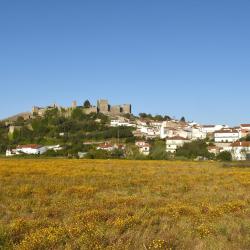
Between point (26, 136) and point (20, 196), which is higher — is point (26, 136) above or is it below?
above

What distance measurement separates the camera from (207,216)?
12.0 metres

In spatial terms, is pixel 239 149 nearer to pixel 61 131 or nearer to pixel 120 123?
pixel 61 131

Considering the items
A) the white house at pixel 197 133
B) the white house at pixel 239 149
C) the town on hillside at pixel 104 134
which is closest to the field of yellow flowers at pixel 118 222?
the town on hillside at pixel 104 134

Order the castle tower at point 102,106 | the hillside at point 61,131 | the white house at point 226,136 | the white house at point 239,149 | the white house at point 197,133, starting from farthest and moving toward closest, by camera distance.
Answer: the castle tower at point 102,106, the white house at point 197,133, the white house at point 226,136, the hillside at point 61,131, the white house at point 239,149

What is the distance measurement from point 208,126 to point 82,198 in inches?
6602

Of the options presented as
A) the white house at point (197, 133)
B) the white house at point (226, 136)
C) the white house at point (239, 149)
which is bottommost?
the white house at point (239, 149)

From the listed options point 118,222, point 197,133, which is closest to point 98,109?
point 197,133

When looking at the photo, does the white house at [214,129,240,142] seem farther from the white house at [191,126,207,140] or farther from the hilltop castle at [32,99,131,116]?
the hilltop castle at [32,99,131,116]

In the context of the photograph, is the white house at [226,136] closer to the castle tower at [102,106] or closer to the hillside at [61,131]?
the hillside at [61,131]

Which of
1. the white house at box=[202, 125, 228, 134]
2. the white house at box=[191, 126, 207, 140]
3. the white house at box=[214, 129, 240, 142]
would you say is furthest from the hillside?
the white house at box=[202, 125, 228, 134]

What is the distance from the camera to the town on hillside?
111312mm

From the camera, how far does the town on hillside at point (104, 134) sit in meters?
111

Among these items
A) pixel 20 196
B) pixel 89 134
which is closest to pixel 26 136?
pixel 89 134

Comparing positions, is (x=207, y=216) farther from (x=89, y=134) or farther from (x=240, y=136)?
(x=240, y=136)
